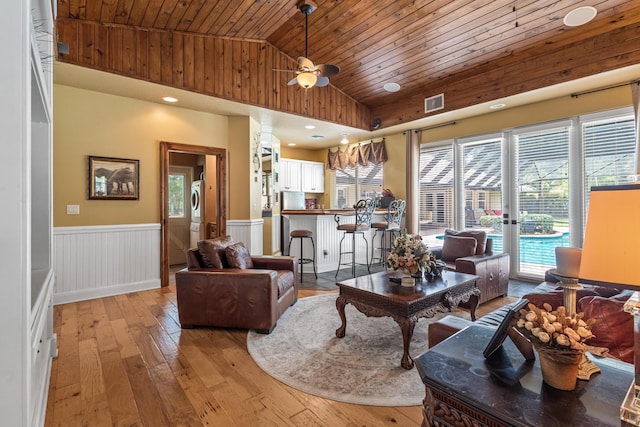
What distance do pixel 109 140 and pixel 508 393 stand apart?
5.12m

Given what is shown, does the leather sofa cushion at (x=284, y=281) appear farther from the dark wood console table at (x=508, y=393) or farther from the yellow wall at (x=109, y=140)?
the yellow wall at (x=109, y=140)

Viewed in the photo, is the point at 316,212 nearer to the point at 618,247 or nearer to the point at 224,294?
the point at 224,294

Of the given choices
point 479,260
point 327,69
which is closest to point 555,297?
point 479,260

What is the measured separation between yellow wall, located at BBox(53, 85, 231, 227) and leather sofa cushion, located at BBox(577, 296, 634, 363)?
5062 millimetres

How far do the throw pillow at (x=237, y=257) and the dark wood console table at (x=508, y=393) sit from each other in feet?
7.87

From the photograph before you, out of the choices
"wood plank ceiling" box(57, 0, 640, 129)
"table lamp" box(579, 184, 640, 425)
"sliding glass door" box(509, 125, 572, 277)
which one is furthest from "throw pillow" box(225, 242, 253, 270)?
"sliding glass door" box(509, 125, 572, 277)

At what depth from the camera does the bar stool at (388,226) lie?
5.58 metres

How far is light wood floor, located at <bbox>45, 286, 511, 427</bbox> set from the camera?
1.83m

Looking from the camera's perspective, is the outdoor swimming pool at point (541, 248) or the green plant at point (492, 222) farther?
the green plant at point (492, 222)

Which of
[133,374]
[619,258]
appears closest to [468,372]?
[619,258]

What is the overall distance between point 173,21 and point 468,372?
474cm

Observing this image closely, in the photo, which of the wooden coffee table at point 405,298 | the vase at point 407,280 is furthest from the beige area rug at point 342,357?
the vase at point 407,280

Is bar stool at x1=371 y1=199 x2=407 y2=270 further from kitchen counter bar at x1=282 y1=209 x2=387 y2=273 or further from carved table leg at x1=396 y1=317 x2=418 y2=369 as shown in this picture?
carved table leg at x1=396 y1=317 x2=418 y2=369

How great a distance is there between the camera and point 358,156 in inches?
295
